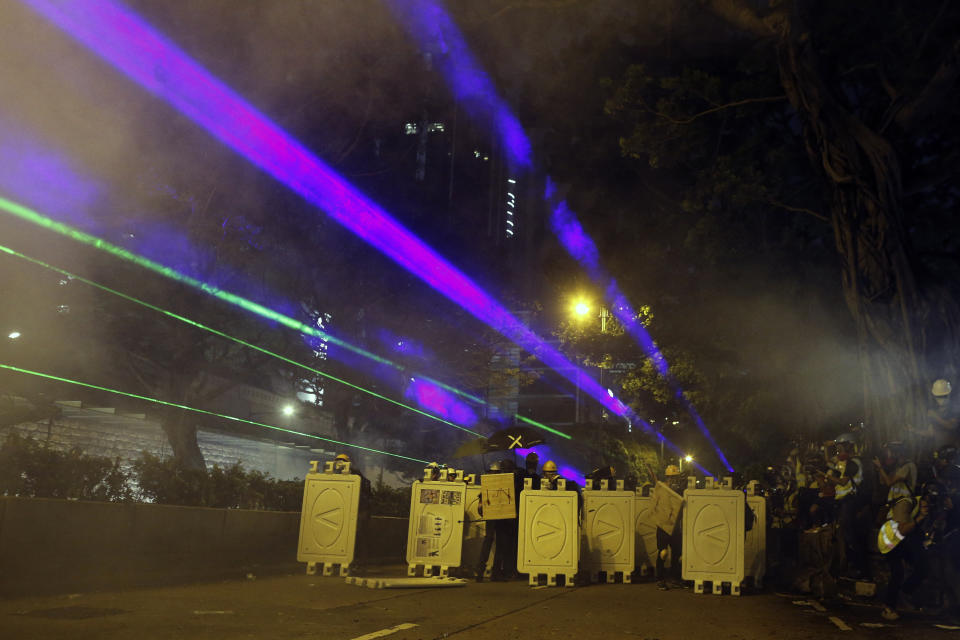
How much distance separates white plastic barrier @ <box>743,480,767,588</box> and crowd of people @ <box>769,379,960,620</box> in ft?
1.83

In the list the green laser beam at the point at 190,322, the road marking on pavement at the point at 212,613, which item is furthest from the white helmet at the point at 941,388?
the green laser beam at the point at 190,322

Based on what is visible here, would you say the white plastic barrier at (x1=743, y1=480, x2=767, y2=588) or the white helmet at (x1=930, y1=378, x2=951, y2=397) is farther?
the white plastic barrier at (x1=743, y1=480, x2=767, y2=588)

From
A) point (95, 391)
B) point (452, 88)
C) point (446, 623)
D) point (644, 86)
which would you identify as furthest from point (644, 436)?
point (446, 623)

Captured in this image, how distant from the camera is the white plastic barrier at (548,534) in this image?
965 cm

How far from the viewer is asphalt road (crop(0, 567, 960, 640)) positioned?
5457mm

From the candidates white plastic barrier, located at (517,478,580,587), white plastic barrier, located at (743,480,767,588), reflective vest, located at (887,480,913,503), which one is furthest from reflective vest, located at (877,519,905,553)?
white plastic barrier, located at (517,478,580,587)

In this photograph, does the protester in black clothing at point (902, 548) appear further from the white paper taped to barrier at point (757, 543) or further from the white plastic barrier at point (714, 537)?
the white paper taped to barrier at point (757, 543)

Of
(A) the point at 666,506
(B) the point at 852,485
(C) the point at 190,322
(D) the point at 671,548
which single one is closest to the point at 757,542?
(D) the point at 671,548

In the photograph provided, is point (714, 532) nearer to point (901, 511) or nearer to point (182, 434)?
point (901, 511)

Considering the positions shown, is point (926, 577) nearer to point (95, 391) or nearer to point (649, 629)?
point (649, 629)

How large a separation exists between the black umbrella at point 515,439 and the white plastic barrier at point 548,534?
3.10 metres

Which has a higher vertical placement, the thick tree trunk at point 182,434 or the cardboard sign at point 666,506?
the thick tree trunk at point 182,434

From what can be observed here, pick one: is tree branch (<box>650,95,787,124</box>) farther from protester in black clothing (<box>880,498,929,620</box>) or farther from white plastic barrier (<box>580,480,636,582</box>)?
protester in black clothing (<box>880,498,929,620</box>)

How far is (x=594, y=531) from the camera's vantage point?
10609 millimetres
